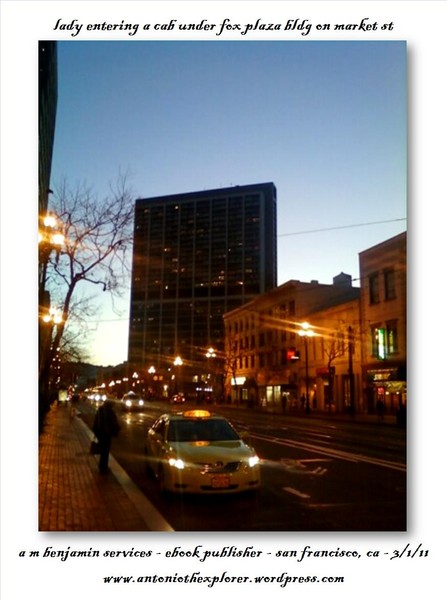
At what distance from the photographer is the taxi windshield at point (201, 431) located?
33.9 feet

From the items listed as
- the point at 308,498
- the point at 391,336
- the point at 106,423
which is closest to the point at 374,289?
the point at 391,336

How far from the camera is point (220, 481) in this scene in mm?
9102

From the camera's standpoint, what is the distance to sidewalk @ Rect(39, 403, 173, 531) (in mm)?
7625

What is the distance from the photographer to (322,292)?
5762 centimetres

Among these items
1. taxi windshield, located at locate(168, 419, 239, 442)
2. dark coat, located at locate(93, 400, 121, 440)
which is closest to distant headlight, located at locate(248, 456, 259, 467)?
taxi windshield, located at locate(168, 419, 239, 442)

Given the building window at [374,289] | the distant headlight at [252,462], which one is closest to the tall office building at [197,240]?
the building window at [374,289]

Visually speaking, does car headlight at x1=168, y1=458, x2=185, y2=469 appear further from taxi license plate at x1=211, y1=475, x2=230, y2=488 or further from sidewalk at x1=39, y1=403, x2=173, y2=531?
sidewalk at x1=39, y1=403, x2=173, y2=531

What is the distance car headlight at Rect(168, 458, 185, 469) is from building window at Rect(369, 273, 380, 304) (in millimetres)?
27885

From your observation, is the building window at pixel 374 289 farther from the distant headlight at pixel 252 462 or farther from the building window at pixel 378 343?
the distant headlight at pixel 252 462

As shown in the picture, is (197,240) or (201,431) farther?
(197,240)

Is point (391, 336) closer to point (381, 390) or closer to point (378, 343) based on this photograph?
point (378, 343)

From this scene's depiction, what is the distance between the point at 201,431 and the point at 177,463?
1108 millimetres

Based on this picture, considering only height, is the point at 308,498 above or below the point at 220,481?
below

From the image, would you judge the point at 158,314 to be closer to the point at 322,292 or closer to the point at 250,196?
the point at 250,196
